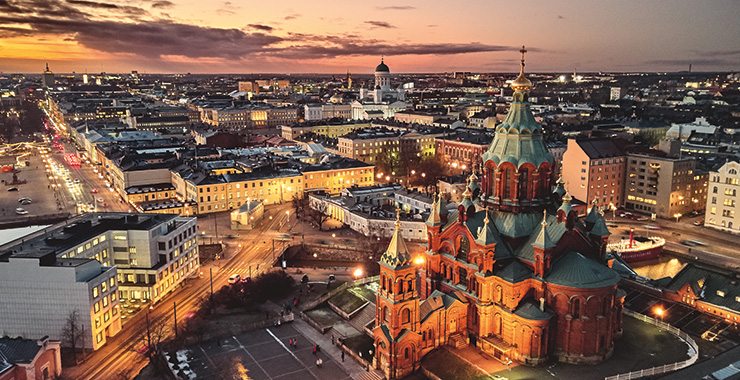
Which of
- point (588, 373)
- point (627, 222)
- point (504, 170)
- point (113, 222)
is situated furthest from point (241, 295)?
point (627, 222)

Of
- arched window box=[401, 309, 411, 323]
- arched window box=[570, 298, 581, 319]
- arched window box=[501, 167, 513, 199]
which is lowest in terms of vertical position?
arched window box=[401, 309, 411, 323]

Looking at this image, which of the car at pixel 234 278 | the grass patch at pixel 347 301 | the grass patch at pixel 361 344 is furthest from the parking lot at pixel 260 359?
the car at pixel 234 278

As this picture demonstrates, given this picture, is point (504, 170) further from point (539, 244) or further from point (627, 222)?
point (627, 222)

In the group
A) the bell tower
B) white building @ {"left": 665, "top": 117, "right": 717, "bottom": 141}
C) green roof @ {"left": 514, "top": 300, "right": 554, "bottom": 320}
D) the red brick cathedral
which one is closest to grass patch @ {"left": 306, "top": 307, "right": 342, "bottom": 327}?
the red brick cathedral

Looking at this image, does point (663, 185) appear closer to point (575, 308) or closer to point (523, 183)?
point (523, 183)

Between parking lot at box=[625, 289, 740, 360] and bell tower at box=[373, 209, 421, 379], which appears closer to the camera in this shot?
bell tower at box=[373, 209, 421, 379]

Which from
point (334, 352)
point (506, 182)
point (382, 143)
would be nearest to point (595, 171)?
point (506, 182)

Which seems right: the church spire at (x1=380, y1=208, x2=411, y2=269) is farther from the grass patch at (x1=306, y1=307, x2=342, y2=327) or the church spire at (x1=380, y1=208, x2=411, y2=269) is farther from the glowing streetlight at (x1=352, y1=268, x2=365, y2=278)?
the glowing streetlight at (x1=352, y1=268, x2=365, y2=278)
